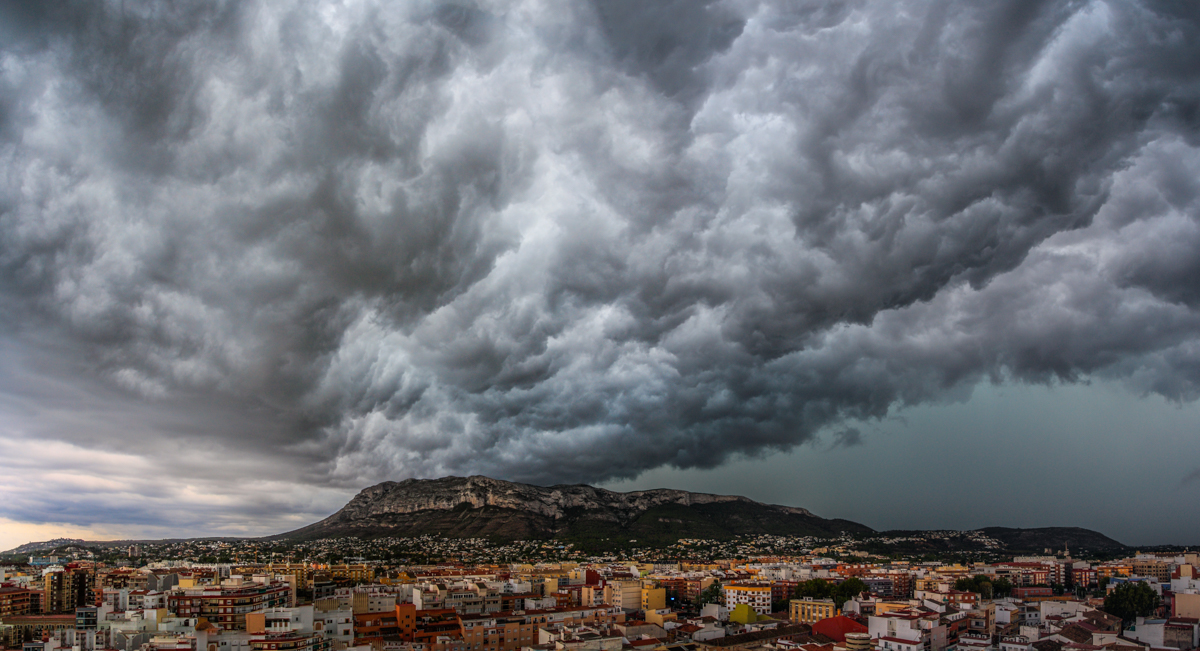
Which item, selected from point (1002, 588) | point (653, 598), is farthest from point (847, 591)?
point (1002, 588)

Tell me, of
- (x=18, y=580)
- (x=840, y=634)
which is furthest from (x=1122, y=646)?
(x=18, y=580)

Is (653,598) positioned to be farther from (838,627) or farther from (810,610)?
(838,627)

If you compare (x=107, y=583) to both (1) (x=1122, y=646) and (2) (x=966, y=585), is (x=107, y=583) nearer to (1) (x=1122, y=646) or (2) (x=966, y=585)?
(1) (x=1122, y=646)

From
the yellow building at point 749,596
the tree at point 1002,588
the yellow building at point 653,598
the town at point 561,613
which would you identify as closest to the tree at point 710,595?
the town at point 561,613

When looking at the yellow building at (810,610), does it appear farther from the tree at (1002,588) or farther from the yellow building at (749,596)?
the tree at (1002,588)

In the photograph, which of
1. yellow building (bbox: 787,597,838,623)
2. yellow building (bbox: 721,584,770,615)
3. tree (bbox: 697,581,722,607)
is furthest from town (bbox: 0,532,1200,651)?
tree (bbox: 697,581,722,607)

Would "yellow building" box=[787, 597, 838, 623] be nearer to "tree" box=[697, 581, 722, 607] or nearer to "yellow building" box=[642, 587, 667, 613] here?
"yellow building" box=[642, 587, 667, 613]
